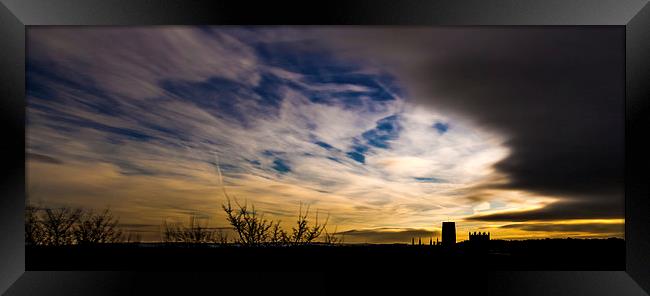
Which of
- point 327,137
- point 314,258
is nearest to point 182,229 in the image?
point 314,258

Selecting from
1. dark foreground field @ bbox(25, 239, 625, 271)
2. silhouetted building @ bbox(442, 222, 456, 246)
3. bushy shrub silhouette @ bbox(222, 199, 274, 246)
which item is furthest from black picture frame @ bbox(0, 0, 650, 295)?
bushy shrub silhouette @ bbox(222, 199, 274, 246)

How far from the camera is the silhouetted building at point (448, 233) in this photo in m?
3.06

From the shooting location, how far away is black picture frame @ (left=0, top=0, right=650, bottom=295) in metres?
2.46

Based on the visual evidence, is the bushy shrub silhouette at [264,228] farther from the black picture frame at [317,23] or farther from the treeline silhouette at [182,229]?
the black picture frame at [317,23]

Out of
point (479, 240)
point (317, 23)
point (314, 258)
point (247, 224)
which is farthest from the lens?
point (247, 224)

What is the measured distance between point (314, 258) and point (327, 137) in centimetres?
83

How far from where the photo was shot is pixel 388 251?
9.12ft

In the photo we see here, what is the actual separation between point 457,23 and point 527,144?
0.95 metres

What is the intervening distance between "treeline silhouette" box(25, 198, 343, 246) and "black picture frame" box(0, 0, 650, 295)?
423 millimetres

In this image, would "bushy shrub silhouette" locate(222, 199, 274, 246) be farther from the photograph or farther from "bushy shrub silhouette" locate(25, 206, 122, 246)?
"bushy shrub silhouette" locate(25, 206, 122, 246)

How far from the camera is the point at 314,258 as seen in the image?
2.71 meters

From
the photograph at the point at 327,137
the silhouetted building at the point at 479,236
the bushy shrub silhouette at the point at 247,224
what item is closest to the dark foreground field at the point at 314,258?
the photograph at the point at 327,137

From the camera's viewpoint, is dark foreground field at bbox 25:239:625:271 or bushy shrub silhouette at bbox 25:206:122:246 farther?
bushy shrub silhouette at bbox 25:206:122:246

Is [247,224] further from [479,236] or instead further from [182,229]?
[479,236]
